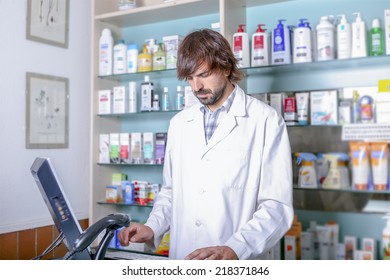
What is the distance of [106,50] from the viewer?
7.36ft

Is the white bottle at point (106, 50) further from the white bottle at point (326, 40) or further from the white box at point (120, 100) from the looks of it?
the white bottle at point (326, 40)

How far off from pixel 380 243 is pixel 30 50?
1.58 meters

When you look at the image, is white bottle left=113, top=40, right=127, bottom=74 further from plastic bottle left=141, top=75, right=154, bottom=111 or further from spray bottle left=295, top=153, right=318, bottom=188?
spray bottle left=295, top=153, right=318, bottom=188

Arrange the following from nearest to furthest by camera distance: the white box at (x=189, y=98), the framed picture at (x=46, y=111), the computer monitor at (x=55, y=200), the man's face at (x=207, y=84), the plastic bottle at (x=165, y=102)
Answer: the computer monitor at (x=55, y=200), the man's face at (x=207, y=84), the framed picture at (x=46, y=111), the white box at (x=189, y=98), the plastic bottle at (x=165, y=102)

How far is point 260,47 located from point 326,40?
0.90 ft

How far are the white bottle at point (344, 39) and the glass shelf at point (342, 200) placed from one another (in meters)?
0.53

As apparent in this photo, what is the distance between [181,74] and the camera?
1.36 meters

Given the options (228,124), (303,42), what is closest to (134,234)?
(228,124)

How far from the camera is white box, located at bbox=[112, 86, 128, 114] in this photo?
2.21 meters

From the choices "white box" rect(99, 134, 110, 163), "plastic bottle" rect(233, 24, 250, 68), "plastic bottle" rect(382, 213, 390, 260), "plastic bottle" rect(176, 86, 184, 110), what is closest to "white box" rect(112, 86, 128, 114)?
"white box" rect(99, 134, 110, 163)

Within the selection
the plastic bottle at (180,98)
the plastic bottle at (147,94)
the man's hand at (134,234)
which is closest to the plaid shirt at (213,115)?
the man's hand at (134,234)

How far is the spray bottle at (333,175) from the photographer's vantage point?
164 cm

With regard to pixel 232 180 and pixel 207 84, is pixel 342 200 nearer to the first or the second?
pixel 232 180

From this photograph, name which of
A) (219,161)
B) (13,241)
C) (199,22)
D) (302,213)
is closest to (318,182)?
(302,213)
